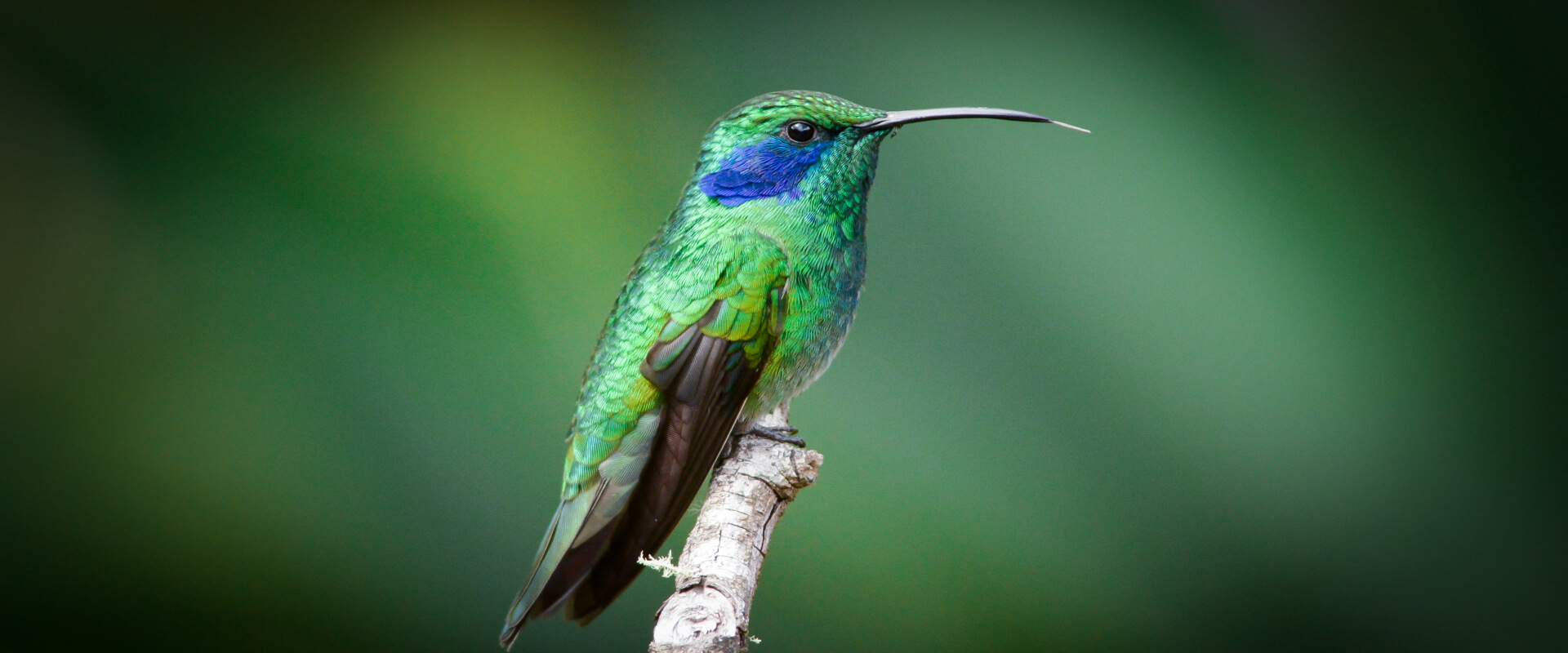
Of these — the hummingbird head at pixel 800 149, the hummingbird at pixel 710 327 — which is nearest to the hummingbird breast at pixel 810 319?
the hummingbird at pixel 710 327

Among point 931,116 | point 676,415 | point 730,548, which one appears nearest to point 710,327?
point 676,415

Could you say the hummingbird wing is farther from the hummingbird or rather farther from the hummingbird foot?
the hummingbird foot

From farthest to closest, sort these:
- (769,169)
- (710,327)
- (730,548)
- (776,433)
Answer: (776,433)
(769,169)
(710,327)
(730,548)

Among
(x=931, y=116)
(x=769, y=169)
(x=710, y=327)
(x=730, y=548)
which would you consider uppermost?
(x=931, y=116)

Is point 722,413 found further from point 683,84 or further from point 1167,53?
point 1167,53

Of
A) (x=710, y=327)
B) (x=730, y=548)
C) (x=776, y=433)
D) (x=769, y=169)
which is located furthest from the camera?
(x=776, y=433)

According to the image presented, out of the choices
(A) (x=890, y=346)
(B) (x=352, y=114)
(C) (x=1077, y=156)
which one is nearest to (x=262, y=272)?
(B) (x=352, y=114)

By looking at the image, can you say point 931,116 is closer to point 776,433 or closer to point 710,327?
point 710,327
